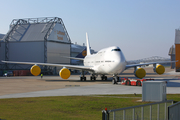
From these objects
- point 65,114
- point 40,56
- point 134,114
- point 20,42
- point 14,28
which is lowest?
point 65,114

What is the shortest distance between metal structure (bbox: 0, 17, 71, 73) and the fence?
58524 millimetres

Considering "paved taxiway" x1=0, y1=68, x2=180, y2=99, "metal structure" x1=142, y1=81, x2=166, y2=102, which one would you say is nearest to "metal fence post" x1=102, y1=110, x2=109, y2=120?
"metal structure" x1=142, y1=81, x2=166, y2=102

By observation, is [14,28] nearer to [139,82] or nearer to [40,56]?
[40,56]

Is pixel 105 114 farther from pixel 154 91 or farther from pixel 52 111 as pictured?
pixel 154 91

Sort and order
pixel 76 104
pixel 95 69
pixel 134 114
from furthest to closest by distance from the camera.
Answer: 1. pixel 95 69
2. pixel 76 104
3. pixel 134 114

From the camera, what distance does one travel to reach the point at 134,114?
8.22 meters

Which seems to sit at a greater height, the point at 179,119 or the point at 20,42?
the point at 20,42

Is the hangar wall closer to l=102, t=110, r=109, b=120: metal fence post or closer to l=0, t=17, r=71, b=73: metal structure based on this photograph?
l=0, t=17, r=71, b=73: metal structure

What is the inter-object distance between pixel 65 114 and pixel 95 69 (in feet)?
83.6

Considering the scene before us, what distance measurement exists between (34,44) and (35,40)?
121 cm

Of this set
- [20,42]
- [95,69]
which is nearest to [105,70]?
[95,69]

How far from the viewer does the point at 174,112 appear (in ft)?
28.6

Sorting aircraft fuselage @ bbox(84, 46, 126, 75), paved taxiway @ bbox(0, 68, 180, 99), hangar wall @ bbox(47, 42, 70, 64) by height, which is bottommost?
paved taxiway @ bbox(0, 68, 180, 99)

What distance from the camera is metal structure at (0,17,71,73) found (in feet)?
216
